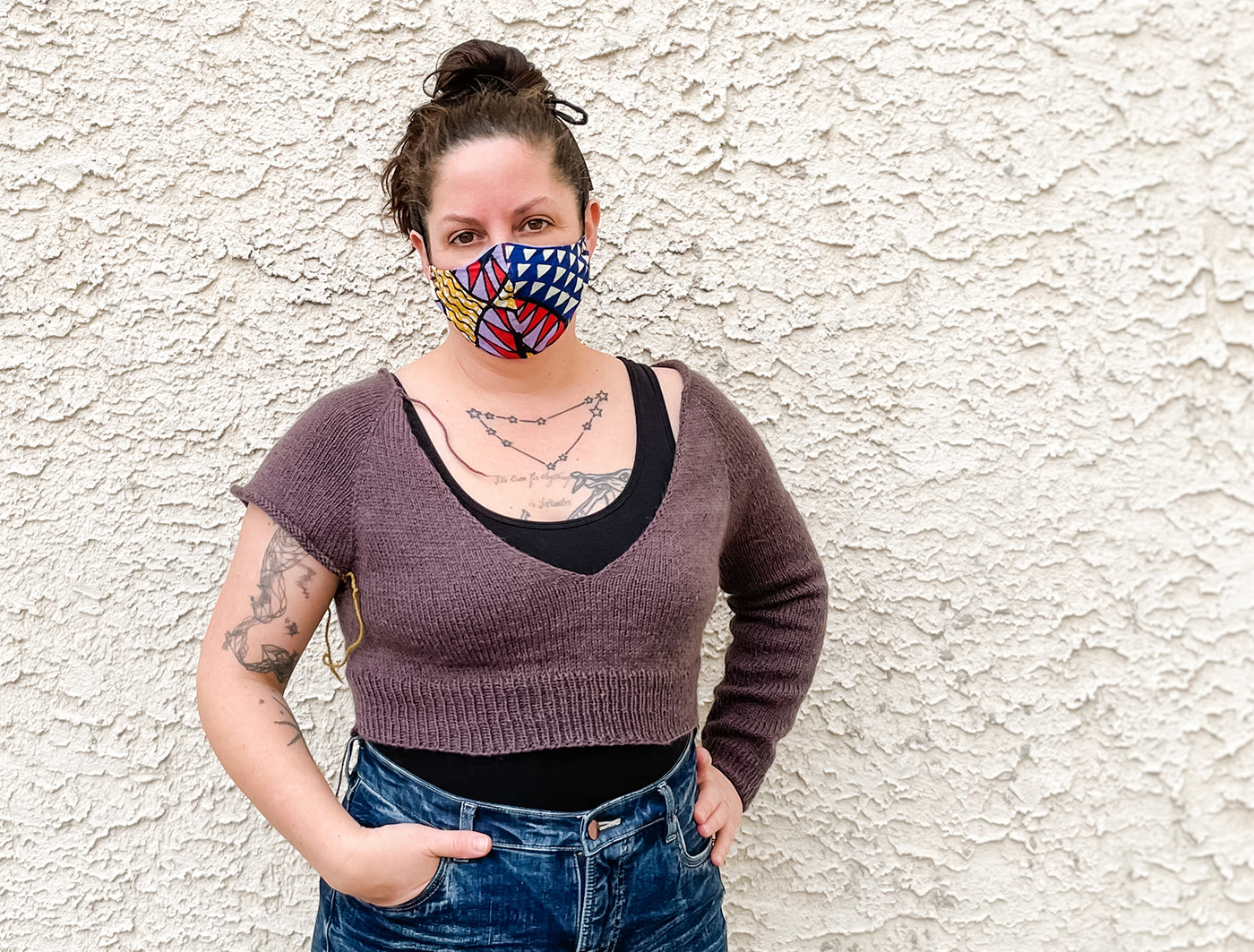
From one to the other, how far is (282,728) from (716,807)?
0.67 metres

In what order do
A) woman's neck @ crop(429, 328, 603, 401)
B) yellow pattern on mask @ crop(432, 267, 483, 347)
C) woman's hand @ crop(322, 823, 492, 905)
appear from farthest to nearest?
woman's neck @ crop(429, 328, 603, 401) → yellow pattern on mask @ crop(432, 267, 483, 347) → woman's hand @ crop(322, 823, 492, 905)

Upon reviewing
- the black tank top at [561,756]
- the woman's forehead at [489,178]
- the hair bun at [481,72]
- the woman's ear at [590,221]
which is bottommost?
the black tank top at [561,756]

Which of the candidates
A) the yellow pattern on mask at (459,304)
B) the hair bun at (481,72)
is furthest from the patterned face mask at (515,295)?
the hair bun at (481,72)

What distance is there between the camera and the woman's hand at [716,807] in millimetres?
1454

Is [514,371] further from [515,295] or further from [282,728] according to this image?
[282,728]

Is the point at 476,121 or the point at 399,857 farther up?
the point at 476,121

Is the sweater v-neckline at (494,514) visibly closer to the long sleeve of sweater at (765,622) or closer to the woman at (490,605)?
the woman at (490,605)

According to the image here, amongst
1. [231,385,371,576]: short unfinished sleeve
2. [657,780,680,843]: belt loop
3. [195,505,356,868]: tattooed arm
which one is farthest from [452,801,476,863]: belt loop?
[231,385,371,576]: short unfinished sleeve

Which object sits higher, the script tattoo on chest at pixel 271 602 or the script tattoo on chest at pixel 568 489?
the script tattoo on chest at pixel 568 489

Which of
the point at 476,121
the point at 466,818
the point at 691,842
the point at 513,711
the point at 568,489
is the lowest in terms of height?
the point at 691,842

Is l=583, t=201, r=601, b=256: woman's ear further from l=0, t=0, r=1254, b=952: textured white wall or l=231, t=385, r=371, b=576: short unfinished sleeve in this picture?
l=231, t=385, r=371, b=576: short unfinished sleeve

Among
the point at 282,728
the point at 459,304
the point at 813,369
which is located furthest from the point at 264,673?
the point at 813,369

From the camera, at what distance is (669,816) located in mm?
1340

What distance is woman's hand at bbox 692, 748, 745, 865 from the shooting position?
1.45 m
